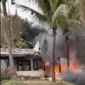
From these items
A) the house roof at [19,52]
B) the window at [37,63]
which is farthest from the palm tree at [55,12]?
the window at [37,63]

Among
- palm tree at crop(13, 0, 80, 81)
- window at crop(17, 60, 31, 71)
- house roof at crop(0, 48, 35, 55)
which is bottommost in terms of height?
window at crop(17, 60, 31, 71)

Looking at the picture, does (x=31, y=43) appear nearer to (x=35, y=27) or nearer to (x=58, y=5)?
(x=35, y=27)

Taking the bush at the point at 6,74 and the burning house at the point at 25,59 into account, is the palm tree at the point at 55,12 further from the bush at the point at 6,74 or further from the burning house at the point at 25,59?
the burning house at the point at 25,59

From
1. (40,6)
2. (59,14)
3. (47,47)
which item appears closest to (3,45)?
(47,47)

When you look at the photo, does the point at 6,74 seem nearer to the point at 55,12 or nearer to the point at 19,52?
the point at 55,12

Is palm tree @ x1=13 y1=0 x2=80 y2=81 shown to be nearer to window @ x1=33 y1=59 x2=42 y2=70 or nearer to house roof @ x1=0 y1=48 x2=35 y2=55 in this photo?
house roof @ x1=0 y1=48 x2=35 y2=55

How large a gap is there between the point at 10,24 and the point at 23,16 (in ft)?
31.5

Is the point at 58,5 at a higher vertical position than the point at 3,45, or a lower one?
higher

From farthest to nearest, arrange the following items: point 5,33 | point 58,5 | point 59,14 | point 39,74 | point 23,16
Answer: point 23,16, point 39,74, point 5,33, point 58,5, point 59,14

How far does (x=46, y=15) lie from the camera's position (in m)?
20.2

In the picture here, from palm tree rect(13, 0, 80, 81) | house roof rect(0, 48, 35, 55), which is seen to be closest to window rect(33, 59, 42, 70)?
house roof rect(0, 48, 35, 55)

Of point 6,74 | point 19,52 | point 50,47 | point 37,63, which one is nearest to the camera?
point 6,74

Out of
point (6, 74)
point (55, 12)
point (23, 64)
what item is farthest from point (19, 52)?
point (55, 12)

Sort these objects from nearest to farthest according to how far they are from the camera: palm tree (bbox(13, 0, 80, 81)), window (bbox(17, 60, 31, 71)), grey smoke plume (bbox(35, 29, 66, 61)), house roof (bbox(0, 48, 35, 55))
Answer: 1. palm tree (bbox(13, 0, 80, 81))
2. grey smoke plume (bbox(35, 29, 66, 61))
3. house roof (bbox(0, 48, 35, 55))
4. window (bbox(17, 60, 31, 71))
